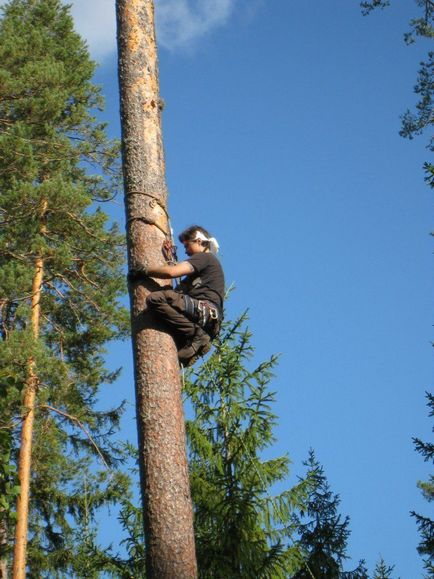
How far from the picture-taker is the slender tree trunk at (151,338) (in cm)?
524

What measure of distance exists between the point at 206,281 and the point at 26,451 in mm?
11274

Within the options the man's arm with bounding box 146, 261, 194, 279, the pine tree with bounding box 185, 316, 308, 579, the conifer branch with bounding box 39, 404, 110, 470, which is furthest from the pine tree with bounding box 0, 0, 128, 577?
the man's arm with bounding box 146, 261, 194, 279

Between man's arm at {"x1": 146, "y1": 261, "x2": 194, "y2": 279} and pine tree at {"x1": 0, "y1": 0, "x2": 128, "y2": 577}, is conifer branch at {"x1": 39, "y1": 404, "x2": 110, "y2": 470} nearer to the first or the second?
pine tree at {"x1": 0, "y1": 0, "x2": 128, "y2": 577}

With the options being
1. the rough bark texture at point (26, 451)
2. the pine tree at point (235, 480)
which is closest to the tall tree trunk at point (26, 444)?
the rough bark texture at point (26, 451)

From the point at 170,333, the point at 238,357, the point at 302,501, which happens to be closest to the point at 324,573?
the point at 302,501

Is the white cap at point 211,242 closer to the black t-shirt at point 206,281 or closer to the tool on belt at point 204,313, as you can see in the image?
the black t-shirt at point 206,281

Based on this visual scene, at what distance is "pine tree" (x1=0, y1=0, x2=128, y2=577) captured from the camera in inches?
712

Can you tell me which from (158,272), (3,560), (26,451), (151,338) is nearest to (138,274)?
(158,272)

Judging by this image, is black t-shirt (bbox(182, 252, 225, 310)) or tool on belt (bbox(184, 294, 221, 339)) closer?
tool on belt (bbox(184, 294, 221, 339))

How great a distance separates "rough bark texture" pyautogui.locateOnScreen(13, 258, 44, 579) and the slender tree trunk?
10.6 meters

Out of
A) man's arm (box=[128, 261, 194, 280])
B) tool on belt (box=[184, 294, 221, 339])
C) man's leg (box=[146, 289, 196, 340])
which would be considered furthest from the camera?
tool on belt (box=[184, 294, 221, 339])

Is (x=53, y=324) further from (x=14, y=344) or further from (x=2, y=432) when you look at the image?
(x=2, y=432)

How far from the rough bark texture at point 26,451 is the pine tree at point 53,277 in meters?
0.04

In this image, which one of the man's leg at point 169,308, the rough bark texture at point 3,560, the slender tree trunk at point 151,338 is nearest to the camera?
the slender tree trunk at point 151,338
